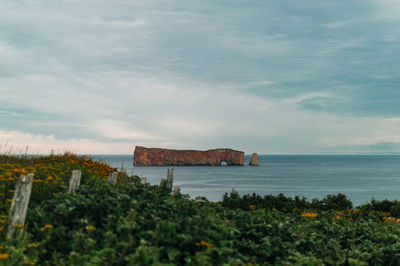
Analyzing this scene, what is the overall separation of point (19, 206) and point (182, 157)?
119 meters

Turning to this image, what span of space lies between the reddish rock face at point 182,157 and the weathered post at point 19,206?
110 m

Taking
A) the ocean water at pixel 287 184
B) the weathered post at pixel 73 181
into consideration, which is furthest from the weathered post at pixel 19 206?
the ocean water at pixel 287 184

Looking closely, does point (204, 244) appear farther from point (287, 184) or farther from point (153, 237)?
point (287, 184)

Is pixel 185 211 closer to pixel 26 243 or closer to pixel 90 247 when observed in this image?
pixel 90 247

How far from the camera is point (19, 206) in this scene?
715 cm

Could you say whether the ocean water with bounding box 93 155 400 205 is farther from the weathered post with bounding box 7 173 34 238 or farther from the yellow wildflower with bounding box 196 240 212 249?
the yellow wildflower with bounding box 196 240 212 249

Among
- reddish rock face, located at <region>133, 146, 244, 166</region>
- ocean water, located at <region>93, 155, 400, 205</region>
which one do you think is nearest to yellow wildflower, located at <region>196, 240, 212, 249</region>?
ocean water, located at <region>93, 155, 400, 205</region>

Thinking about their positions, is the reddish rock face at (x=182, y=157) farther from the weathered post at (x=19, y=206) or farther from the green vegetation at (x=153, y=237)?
the weathered post at (x=19, y=206)

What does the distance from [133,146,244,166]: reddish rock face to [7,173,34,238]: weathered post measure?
4337 inches

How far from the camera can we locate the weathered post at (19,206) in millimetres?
7074

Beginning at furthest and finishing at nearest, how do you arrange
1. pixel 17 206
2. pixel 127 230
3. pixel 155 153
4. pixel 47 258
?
pixel 155 153 → pixel 17 206 → pixel 47 258 → pixel 127 230

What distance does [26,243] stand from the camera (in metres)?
6.63

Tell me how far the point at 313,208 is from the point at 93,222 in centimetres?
1342

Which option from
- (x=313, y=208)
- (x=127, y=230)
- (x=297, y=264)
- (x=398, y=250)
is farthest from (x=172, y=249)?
(x=313, y=208)
